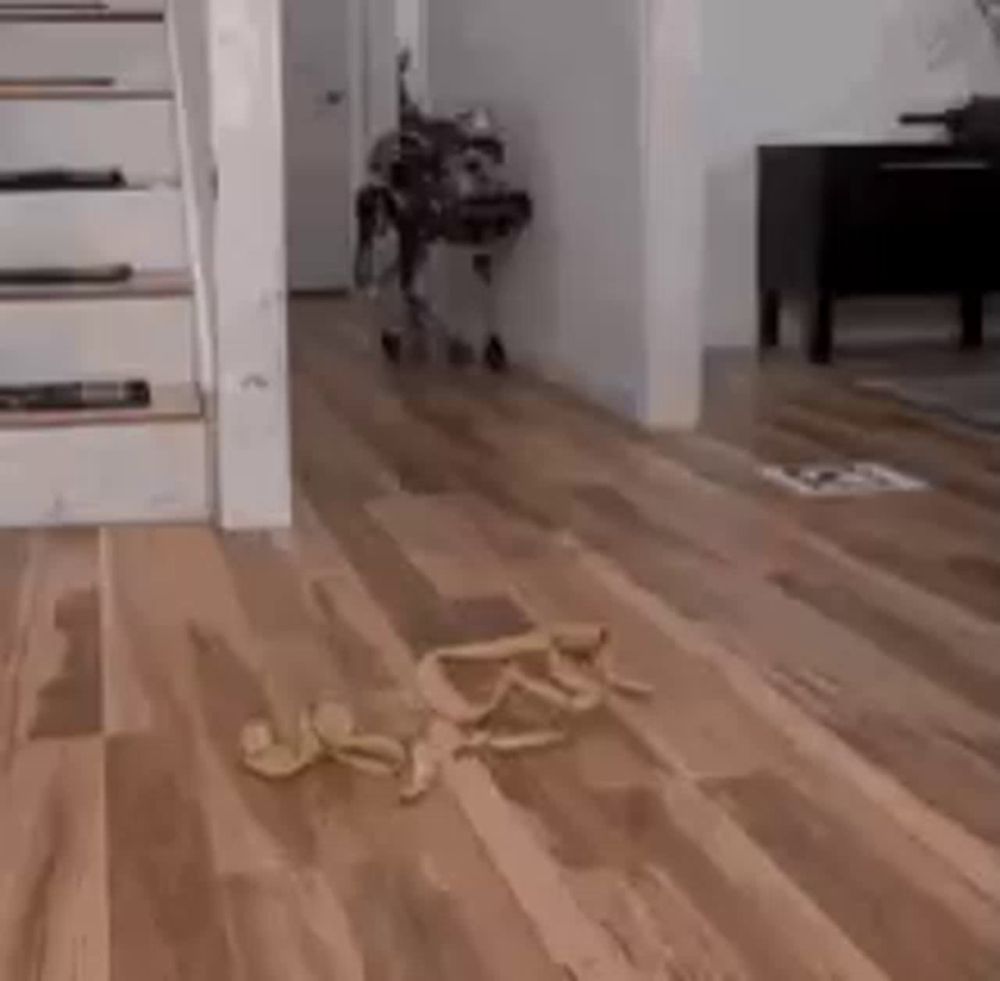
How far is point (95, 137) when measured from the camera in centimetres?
472

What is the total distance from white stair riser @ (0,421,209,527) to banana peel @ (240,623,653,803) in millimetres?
1189

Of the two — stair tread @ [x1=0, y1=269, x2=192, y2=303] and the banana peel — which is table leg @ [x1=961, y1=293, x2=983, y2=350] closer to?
stair tread @ [x1=0, y1=269, x2=192, y2=303]

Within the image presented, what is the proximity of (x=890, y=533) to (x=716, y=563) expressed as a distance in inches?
17.7

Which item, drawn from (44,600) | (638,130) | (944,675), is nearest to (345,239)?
(638,130)

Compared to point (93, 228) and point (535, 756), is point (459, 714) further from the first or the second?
point (93, 228)

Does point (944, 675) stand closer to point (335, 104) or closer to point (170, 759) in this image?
point (170, 759)

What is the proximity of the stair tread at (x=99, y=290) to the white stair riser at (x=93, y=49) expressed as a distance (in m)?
0.81

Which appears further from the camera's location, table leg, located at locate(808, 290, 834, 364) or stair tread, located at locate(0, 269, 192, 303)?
table leg, located at locate(808, 290, 834, 364)

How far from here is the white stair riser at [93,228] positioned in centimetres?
448

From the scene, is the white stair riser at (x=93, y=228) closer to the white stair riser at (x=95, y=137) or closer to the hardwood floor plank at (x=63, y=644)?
the white stair riser at (x=95, y=137)

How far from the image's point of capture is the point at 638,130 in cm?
518

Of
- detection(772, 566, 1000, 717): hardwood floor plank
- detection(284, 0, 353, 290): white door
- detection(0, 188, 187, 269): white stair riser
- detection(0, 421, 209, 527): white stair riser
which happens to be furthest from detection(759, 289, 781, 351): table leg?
detection(772, 566, 1000, 717): hardwood floor plank

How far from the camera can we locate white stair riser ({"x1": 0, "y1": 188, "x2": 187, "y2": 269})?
176 inches

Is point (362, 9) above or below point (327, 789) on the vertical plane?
above
